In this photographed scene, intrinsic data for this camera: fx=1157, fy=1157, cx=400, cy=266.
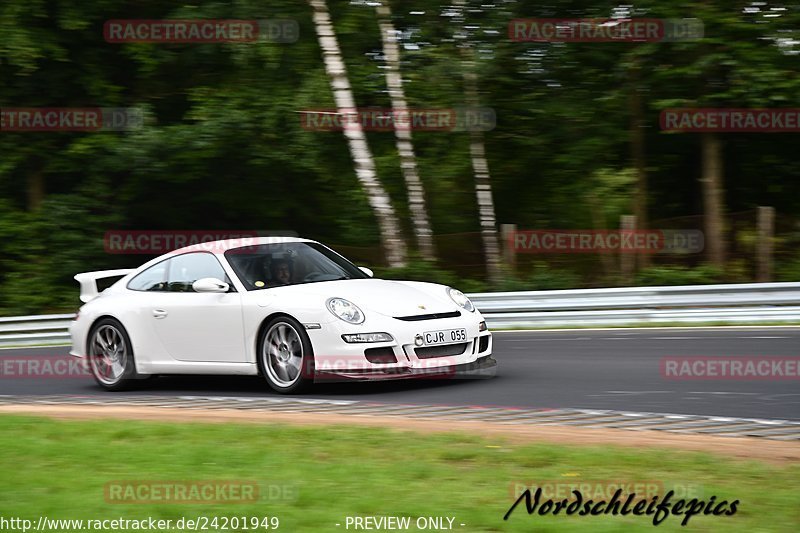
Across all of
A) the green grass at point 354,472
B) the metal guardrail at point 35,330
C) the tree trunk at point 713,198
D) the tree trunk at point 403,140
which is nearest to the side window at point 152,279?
the green grass at point 354,472

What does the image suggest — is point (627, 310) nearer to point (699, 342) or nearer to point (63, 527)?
point (699, 342)

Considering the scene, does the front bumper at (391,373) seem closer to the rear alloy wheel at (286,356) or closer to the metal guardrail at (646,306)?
the rear alloy wheel at (286,356)

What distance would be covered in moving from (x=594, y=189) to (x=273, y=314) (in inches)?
539

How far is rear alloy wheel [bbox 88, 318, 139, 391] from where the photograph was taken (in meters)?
10.9

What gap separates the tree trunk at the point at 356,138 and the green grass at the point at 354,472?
44.7 ft

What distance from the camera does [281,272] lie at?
33.6 ft

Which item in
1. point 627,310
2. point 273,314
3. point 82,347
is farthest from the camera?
point 627,310

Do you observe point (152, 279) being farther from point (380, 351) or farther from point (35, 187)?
point (35, 187)

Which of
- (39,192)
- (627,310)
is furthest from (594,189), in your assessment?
(39,192)

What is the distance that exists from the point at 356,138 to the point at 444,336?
39.0ft

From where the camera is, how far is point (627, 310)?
16.4 meters

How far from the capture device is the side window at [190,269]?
10367 mm

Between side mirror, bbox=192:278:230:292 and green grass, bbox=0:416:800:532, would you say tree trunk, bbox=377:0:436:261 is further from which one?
green grass, bbox=0:416:800:532

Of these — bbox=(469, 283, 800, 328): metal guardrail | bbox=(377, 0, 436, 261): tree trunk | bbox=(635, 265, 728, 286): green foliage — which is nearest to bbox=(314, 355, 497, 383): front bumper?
bbox=(469, 283, 800, 328): metal guardrail
